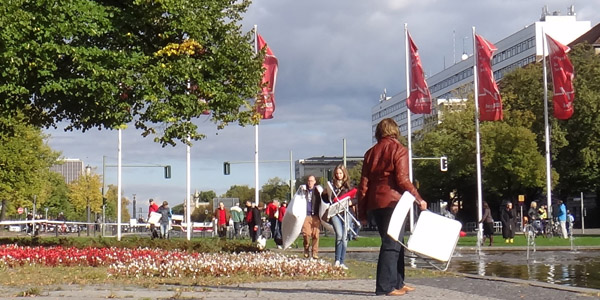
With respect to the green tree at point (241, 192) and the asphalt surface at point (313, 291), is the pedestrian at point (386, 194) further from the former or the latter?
the green tree at point (241, 192)

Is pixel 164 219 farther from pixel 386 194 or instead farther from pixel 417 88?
pixel 386 194

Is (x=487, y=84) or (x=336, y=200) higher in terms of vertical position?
(x=487, y=84)

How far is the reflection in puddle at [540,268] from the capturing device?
16.9 meters

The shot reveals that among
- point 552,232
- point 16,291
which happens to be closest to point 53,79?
point 16,291

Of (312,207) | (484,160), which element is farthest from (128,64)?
(484,160)

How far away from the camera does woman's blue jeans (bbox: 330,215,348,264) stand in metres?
17.0

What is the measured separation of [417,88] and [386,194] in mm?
33041

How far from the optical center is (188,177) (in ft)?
165

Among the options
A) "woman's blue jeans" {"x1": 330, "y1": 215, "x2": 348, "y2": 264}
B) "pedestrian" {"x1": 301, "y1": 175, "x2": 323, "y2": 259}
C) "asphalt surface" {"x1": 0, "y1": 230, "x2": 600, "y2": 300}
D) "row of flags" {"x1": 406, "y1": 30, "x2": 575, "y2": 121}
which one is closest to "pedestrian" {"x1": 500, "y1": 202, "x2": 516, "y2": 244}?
"row of flags" {"x1": 406, "y1": 30, "x2": 575, "y2": 121}

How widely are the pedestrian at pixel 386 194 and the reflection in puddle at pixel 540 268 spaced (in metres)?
5.06

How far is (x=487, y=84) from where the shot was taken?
4456 centimetres

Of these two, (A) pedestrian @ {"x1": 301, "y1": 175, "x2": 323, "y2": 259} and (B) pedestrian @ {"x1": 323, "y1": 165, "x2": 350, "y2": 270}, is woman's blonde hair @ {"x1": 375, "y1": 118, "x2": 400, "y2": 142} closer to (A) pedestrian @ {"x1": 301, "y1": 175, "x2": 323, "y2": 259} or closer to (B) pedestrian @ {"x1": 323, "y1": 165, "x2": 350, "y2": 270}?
(B) pedestrian @ {"x1": 323, "y1": 165, "x2": 350, "y2": 270}

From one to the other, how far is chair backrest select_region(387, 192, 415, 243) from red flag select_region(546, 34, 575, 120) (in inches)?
1446

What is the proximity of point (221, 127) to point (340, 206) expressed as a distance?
14.5 m
